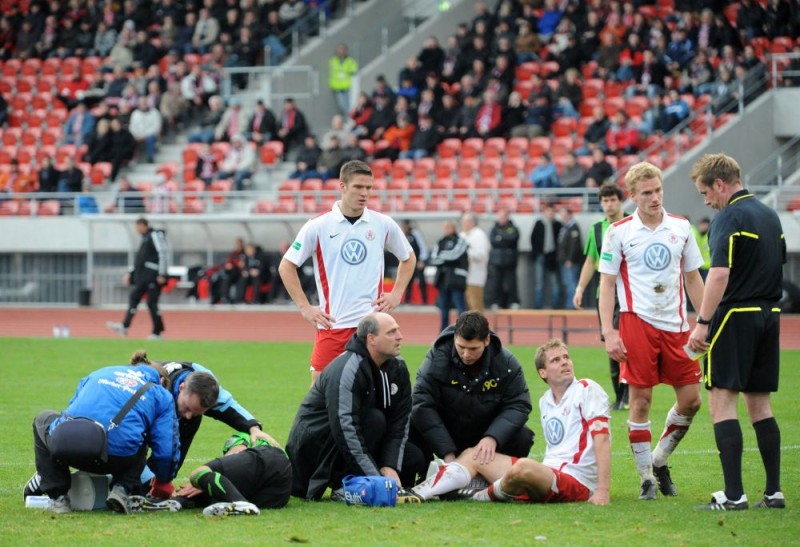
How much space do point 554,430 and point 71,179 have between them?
26.6m

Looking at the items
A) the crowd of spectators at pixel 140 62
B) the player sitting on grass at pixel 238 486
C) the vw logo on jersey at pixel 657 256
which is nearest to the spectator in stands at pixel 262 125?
the crowd of spectators at pixel 140 62

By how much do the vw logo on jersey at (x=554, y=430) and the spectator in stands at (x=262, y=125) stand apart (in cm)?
2552

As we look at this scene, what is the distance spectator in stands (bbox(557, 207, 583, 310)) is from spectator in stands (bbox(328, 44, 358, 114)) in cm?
1064

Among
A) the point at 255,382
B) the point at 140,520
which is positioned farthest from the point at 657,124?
the point at 140,520

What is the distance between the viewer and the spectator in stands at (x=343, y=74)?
3500cm

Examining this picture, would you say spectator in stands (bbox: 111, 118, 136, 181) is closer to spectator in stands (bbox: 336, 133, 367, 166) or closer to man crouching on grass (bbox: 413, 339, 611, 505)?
spectator in stands (bbox: 336, 133, 367, 166)

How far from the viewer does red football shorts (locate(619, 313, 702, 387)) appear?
8.47 metres

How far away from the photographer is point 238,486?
8102 mm

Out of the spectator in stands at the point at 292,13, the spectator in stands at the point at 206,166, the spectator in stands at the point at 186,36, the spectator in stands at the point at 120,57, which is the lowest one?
the spectator in stands at the point at 206,166

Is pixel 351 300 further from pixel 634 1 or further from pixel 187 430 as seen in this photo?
pixel 634 1

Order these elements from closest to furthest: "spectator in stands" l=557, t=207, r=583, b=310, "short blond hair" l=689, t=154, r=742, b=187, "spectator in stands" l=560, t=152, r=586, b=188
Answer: "short blond hair" l=689, t=154, r=742, b=187 < "spectator in stands" l=557, t=207, r=583, b=310 < "spectator in stands" l=560, t=152, r=586, b=188

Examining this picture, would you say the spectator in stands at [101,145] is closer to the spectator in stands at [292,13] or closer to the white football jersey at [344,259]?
the spectator in stands at [292,13]

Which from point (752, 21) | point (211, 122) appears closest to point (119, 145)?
point (211, 122)

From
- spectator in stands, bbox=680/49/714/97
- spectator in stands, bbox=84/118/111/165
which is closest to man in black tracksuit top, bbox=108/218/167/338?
spectator in stands, bbox=680/49/714/97
